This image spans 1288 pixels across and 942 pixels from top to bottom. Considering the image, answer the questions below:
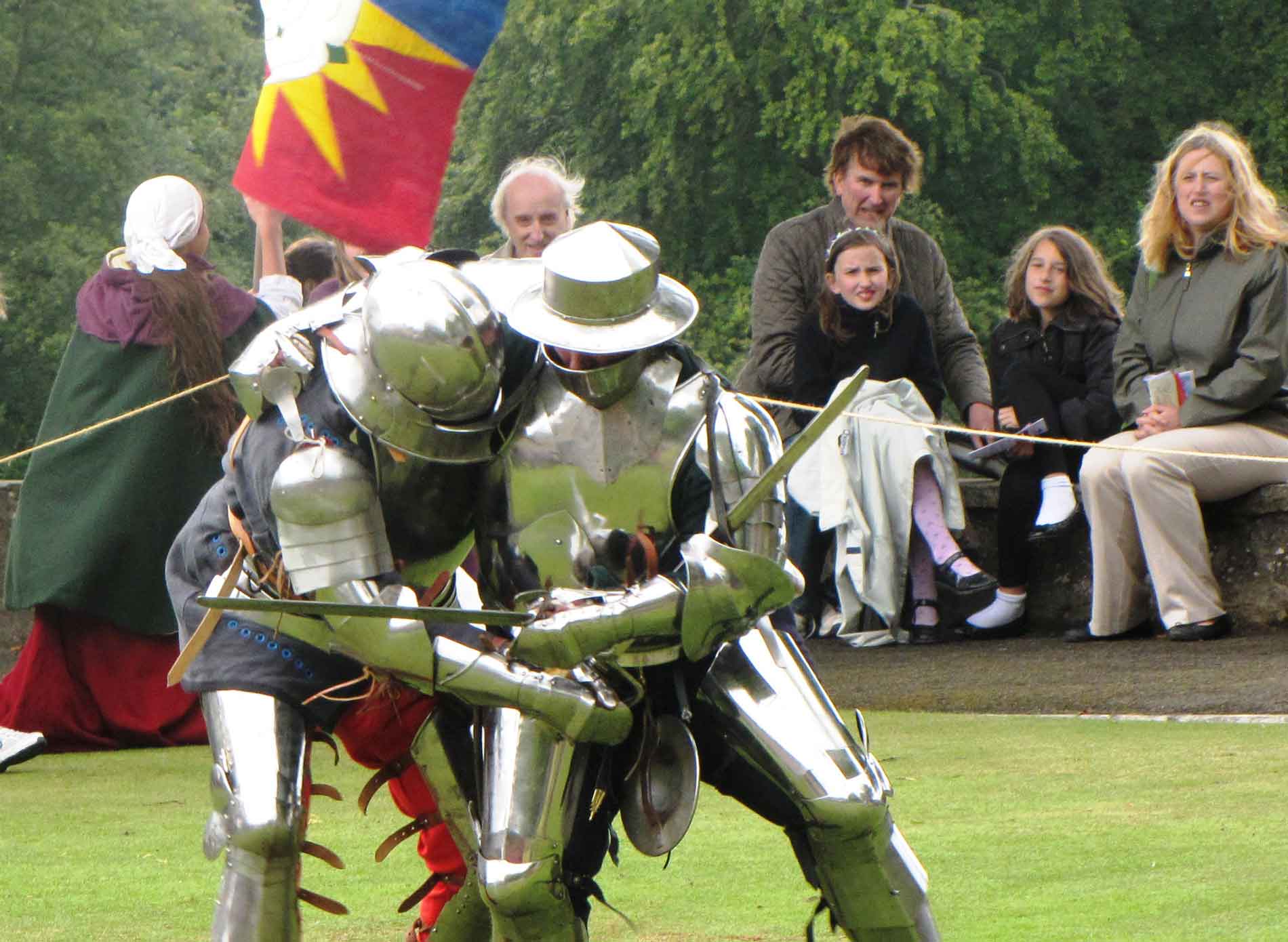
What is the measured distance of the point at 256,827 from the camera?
3.47 m

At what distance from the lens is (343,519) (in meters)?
3.48

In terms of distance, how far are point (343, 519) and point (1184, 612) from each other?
4.58 metres

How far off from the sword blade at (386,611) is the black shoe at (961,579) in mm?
4517

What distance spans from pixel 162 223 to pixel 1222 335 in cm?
349

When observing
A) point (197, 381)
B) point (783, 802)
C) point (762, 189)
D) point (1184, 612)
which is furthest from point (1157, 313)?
point (762, 189)

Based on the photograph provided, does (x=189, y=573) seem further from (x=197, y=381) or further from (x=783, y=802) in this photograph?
(x=197, y=381)

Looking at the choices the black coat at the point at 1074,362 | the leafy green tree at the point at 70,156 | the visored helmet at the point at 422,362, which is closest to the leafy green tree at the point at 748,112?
the leafy green tree at the point at 70,156

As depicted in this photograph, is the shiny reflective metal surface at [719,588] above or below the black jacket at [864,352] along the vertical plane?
A: above

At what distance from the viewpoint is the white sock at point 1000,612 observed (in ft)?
27.4

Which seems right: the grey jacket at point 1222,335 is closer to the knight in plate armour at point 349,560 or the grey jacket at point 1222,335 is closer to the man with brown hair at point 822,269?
the man with brown hair at point 822,269

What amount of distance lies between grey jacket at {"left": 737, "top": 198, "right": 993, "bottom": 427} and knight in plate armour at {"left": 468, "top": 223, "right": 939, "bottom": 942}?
13.7ft

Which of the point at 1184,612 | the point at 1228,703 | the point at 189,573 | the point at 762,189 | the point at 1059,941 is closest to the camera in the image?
the point at 1059,941

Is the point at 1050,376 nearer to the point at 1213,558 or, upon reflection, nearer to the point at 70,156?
the point at 1213,558

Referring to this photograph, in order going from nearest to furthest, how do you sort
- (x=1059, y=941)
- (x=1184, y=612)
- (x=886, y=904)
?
(x=886, y=904) → (x=1059, y=941) → (x=1184, y=612)
